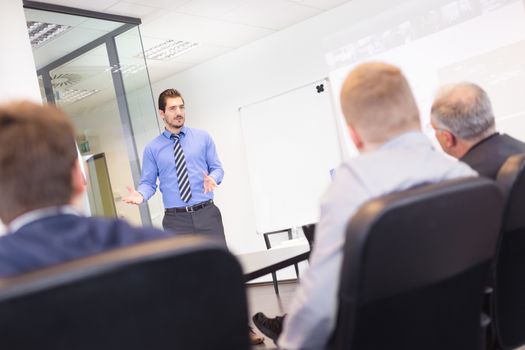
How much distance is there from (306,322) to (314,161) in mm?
5255

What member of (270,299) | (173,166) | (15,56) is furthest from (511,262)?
(270,299)

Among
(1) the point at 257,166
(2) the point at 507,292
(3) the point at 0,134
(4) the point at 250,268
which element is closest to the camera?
(3) the point at 0,134

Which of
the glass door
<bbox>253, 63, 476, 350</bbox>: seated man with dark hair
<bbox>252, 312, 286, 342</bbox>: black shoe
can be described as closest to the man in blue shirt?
the glass door

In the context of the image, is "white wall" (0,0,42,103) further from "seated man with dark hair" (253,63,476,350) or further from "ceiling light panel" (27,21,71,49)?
"seated man with dark hair" (253,63,476,350)

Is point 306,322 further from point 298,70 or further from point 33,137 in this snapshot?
point 298,70

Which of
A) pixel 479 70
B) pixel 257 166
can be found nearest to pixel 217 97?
pixel 257 166

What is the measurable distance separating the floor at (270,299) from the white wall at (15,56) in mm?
2606

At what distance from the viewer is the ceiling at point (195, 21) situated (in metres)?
5.05

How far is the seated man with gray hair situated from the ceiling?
12.2 ft

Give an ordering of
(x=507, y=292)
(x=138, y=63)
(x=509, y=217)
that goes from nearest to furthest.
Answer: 1. (x=509, y=217)
2. (x=507, y=292)
3. (x=138, y=63)

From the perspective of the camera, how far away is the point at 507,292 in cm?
163

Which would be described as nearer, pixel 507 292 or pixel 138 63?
pixel 507 292

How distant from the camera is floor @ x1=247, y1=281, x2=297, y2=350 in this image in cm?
511

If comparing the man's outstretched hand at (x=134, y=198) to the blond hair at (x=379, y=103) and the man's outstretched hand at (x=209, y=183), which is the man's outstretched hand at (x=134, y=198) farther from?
the blond hair at (x=379, y=103)
